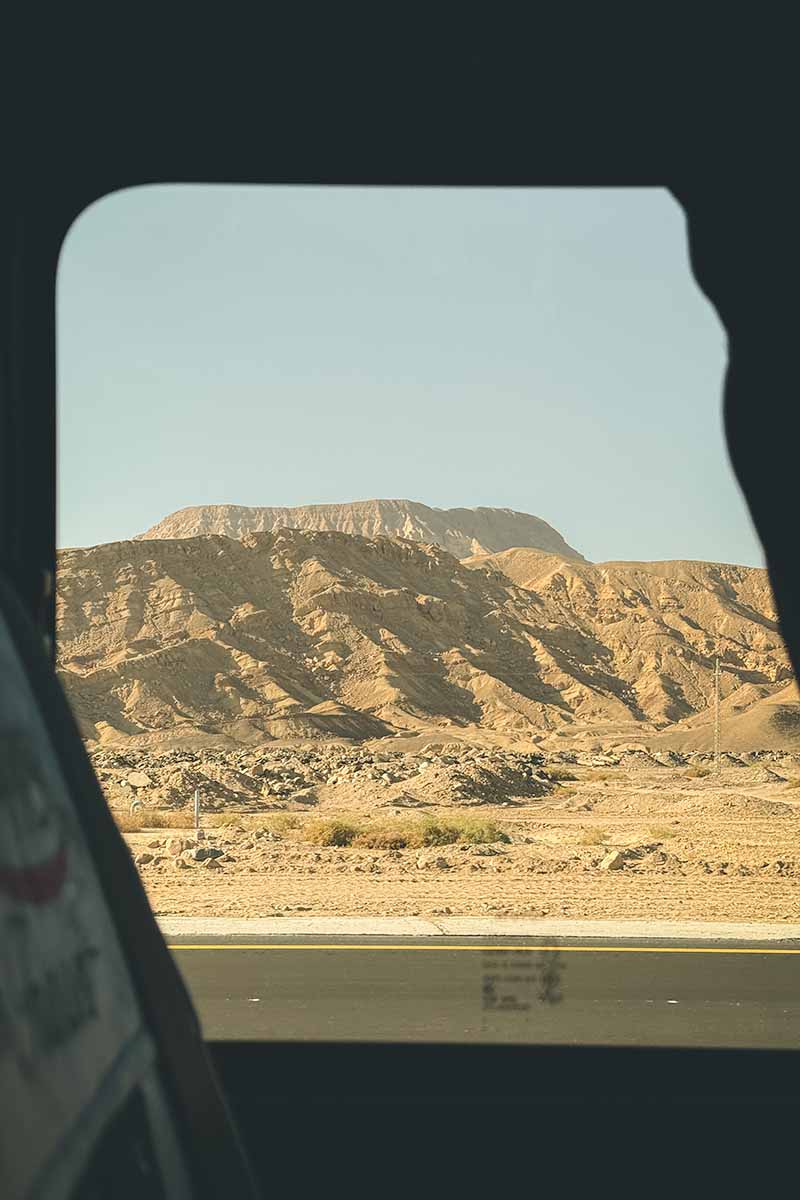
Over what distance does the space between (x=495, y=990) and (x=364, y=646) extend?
7718 centimetres

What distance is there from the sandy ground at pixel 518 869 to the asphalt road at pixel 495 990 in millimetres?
3396

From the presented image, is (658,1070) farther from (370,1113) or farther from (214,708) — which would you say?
(214,708)

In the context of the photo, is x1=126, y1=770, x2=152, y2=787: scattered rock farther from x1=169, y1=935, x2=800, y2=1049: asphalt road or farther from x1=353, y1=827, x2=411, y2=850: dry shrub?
x1=169, y1=935, x2=800, y2=1049: asphalt road

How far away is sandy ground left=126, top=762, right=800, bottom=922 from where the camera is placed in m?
16.4

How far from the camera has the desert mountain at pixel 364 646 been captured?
2977 inches

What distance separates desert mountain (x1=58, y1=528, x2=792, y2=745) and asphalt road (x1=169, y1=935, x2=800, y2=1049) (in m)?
57.5

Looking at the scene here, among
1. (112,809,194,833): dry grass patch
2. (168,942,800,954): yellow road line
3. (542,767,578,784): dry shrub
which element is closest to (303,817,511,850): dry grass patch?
(112,809,194,833): dry grass patch

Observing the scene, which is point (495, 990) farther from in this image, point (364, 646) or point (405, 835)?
point (364, 646)

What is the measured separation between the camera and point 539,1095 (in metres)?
6.77

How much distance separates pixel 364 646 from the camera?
8688 centimetres

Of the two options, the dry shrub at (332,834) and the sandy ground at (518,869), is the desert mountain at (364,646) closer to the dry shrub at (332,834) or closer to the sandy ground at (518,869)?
the sandy ground at (518,869)

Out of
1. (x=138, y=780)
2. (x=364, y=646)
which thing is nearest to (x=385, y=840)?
(x=138, y=780)

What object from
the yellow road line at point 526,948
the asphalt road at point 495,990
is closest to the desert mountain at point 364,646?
the yellow road line at point 526,948

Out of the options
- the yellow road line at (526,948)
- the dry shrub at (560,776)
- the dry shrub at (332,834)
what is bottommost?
the dry shrub at (560,776)
